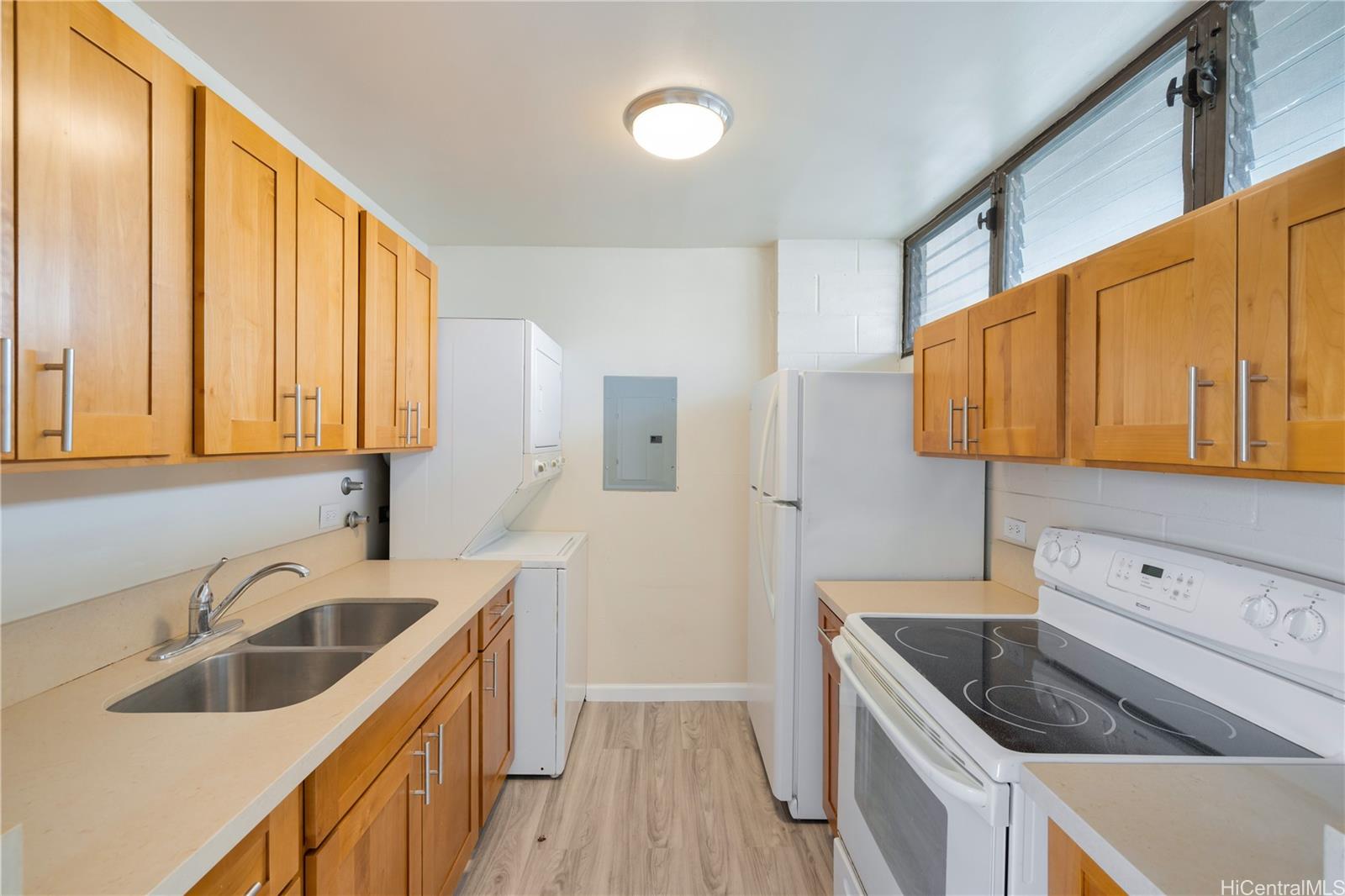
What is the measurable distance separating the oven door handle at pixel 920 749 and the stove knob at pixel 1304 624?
0.64 m

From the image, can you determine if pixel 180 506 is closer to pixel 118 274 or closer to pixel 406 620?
pixel 406 620

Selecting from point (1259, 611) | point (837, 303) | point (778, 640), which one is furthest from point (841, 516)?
point (837, 303)

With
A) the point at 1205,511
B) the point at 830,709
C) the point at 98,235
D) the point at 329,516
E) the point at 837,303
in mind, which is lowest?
the point at 830,709

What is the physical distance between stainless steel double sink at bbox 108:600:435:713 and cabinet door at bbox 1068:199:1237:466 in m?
1.86

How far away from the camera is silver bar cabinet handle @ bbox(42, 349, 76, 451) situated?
86 cm

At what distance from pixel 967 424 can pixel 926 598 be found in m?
0.63

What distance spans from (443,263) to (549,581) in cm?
194

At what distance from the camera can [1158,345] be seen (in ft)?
3.69

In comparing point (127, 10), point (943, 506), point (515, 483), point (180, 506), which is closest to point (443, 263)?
point (515, 483)

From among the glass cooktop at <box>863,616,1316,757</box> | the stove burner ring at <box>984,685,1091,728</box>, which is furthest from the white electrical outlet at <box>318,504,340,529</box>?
the stove burner ring at <box>984,685,1091,728</box>

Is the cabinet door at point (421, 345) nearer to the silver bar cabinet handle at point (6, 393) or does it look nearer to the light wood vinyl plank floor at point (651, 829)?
the silver bar cabinet handle at point (6, 393)

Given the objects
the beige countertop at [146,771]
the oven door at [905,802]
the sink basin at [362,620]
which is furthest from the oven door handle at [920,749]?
the sink basin at [362,620]

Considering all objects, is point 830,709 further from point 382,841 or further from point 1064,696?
point 382,841

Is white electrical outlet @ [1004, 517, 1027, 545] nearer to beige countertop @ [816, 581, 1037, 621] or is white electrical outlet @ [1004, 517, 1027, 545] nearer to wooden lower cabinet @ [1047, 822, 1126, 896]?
beige countertop @ [816, 581, 1037, 621]
